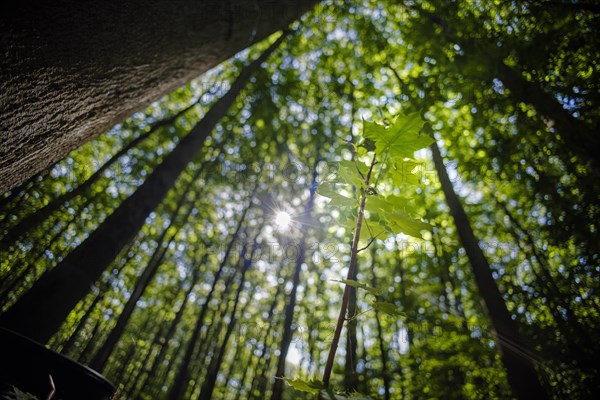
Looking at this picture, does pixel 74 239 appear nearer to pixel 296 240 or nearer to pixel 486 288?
pixel 296 240

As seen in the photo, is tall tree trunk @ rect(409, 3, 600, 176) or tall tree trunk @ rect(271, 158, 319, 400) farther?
tall tree trunk @ rect(271, 158, 319, 400)

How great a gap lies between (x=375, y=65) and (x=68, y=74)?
7.55 meters

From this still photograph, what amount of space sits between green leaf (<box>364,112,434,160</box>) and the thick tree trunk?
38.8 inches

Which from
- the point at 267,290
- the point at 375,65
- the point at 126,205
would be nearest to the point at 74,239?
the point at 267,290

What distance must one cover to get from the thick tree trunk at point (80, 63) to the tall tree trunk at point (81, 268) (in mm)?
1634

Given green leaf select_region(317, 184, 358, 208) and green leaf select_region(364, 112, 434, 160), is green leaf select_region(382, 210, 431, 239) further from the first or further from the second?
green leaf select_region(364, 112, 434, 160)

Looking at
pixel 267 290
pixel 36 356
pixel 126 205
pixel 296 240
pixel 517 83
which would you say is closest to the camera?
pixel 36 356

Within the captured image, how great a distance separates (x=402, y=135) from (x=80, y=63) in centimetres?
116

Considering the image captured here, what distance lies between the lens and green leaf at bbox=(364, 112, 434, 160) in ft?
3.40

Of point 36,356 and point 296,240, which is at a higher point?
point 296,240

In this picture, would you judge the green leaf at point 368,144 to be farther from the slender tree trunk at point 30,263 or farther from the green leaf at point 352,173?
the slender tree trunk at point 30,263

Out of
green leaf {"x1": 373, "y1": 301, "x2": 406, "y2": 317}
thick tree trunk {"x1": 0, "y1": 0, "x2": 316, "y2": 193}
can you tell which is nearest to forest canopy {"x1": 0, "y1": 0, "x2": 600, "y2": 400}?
green leaf {"x1": 373, "y1": 301, "x2": 406, "y2": 317}

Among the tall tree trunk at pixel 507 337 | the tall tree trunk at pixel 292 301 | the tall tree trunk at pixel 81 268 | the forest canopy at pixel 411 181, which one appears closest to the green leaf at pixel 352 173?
the forest canopy at pixel 411 181

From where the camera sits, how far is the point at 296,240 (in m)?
10.6
